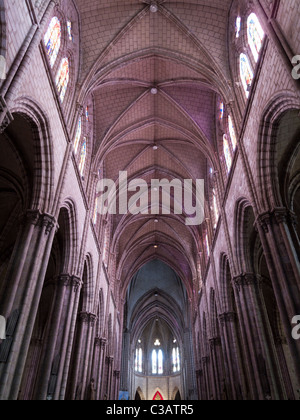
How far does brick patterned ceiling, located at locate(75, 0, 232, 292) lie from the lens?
13.9 metres

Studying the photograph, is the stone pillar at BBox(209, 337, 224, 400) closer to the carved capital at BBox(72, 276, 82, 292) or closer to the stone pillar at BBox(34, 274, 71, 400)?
the carved capital at BBox(72, 276, 82, 292)

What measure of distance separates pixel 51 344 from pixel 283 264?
7314 millimetres

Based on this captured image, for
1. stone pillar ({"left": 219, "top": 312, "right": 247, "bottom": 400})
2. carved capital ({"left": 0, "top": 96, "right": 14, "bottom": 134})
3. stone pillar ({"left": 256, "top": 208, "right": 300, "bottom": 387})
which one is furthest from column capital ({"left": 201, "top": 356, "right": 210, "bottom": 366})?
carved capital ({"left": 0, "top": 96, "right": 14, "bottom": 134})

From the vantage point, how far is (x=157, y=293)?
1528 inches

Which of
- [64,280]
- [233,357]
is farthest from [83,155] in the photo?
[233,357]

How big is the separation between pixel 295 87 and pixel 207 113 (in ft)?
31.7

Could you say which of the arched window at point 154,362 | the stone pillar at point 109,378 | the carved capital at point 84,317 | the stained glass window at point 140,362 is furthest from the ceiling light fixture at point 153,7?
the arched window at point 154,362

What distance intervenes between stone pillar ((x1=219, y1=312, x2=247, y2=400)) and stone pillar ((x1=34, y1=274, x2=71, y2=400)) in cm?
714

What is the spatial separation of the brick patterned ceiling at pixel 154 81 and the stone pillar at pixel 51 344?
6.70 m

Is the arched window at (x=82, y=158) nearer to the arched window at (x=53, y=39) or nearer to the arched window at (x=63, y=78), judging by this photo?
the arched window at (x=63, y=78)

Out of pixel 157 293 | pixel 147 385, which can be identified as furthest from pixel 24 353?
pixel 147 385

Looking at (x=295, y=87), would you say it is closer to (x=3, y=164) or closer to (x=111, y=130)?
(x=3, y=164)

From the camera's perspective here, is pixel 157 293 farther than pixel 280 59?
Yes

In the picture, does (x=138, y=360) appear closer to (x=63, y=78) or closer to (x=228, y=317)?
(x=228, y=317)
